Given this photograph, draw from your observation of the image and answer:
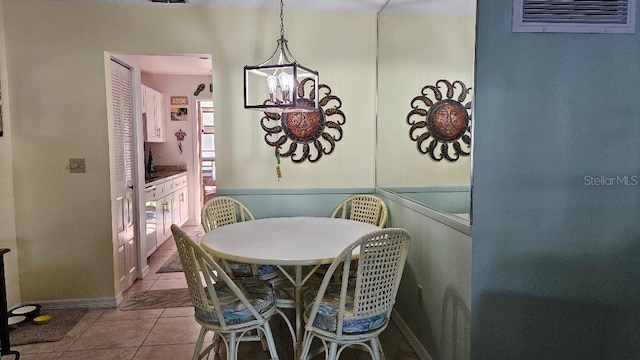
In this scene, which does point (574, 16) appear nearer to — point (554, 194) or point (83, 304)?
point (554, 194)

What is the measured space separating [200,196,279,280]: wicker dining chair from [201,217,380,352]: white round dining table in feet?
Result: 0.92

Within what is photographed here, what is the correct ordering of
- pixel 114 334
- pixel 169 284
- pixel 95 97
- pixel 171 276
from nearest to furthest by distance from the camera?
1. pixel 114 334
2. pixel 95 97
3. pixel 169 284
4. pixel 171 276

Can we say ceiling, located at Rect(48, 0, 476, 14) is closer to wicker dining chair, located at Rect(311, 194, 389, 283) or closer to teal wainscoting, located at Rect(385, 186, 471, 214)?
teal wainscoting, located at Rect(385, 186, 471, 214)

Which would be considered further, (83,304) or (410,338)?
(83,304)

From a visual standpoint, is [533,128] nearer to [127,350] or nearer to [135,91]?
[127,350]

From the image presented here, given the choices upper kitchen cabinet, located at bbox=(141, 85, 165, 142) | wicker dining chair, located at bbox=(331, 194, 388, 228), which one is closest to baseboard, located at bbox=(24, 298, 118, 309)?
wicker dining chair, located at bbox=(331, 194, 388, 228)

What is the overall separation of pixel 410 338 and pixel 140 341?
1791 millimetres

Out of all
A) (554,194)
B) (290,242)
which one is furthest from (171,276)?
(554,194)

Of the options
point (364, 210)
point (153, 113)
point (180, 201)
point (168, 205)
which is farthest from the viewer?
point (180, 201)

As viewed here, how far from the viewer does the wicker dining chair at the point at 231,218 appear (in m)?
2.61

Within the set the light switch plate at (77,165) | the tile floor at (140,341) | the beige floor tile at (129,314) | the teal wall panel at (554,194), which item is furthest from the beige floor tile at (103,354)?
the teal wall panel at (554,194)

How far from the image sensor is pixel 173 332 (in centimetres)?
269

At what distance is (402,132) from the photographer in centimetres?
299

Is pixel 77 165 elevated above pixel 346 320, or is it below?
above
